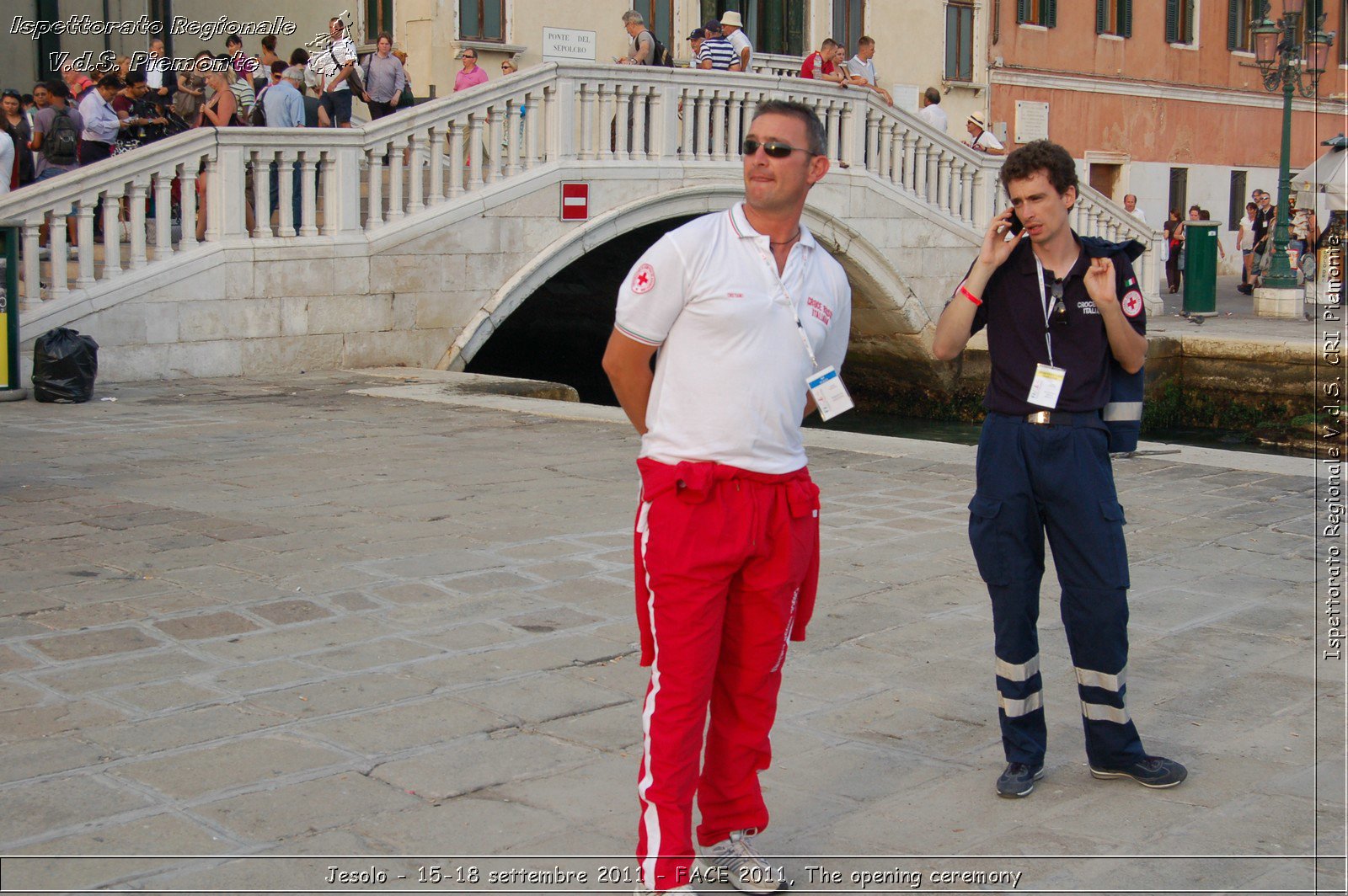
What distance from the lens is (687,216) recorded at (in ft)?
57.5

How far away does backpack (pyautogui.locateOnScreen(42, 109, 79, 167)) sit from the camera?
13.1 meters

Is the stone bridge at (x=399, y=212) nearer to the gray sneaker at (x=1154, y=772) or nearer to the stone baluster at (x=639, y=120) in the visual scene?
the stone baluster at (x=639, y=120)

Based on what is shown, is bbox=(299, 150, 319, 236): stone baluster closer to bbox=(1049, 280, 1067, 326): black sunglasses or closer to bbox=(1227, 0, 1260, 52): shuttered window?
bbox=(1049, 280, 1067, 326): black sunglasses

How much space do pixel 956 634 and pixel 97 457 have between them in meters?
5.17

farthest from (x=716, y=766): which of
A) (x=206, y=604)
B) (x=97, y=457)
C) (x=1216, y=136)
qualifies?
(x=1216, y=136)

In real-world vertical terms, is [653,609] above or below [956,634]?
above

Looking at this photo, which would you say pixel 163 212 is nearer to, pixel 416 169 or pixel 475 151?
pixel 416 169

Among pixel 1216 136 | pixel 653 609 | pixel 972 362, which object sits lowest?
pixel 972 362

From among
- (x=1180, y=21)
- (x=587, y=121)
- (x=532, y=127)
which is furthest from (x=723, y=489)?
(x=1180, y=21)

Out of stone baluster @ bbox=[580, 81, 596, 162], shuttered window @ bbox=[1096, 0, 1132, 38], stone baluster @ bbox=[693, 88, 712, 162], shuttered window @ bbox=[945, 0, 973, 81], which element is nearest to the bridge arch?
stone baluster @ bbox=[693, 88, 712, 162]

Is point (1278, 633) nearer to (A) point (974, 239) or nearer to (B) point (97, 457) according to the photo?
(B) point (97, 457)

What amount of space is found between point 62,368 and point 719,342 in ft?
28.0

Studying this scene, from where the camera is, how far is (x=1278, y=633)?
5387 millimetres

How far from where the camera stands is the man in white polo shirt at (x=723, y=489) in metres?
3.12
